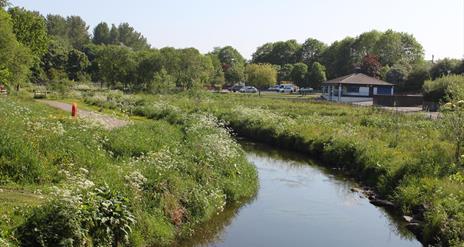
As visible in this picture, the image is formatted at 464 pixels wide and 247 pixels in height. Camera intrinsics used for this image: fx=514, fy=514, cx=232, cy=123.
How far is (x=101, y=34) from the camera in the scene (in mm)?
183875

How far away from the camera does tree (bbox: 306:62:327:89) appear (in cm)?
10669

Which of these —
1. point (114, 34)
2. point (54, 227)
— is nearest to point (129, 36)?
point (114, 34)

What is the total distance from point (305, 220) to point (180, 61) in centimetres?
6334

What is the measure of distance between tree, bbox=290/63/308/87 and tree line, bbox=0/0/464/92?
22 centimetres

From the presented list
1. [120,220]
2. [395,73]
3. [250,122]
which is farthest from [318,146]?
[395,73]

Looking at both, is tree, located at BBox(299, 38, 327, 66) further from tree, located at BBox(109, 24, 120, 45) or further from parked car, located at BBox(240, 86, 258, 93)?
tree, located at BBox(109, 24, 120, 45)

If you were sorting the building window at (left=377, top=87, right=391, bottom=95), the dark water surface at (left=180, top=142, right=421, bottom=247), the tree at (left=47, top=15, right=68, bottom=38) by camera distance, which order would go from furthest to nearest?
the tree at (left=47, top=15, right=68, bottom=38), the building window at (left=377, top=87, right=391, bottom=95), the dark water surface at (left=180, top=142, right=421, bottom=247)

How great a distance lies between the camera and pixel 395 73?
86625 mm

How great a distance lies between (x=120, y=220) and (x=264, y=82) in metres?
91.9

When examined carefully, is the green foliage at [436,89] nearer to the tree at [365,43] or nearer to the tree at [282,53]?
the tree at [365,43]

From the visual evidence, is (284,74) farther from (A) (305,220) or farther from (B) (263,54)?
(A) (305,220)

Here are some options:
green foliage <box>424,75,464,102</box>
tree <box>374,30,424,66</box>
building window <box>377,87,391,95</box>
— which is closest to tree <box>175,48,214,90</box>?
building window <box>377,87,391,95</box>

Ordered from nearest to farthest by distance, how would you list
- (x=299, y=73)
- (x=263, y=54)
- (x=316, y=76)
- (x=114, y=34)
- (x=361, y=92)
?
(x=361, y=92)
(x=316, y=76)
(x=299, y=73)
(x=263, y=54)
(x=114, y=34)

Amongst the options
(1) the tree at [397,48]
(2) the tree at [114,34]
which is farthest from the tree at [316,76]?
(2) the tree at [114,34]
